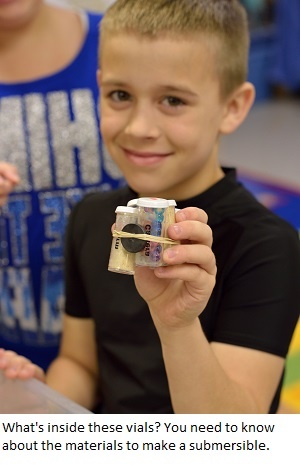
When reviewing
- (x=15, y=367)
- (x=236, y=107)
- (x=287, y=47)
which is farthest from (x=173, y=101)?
(x=287, y=47)

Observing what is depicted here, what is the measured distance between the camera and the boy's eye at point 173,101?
88 cm

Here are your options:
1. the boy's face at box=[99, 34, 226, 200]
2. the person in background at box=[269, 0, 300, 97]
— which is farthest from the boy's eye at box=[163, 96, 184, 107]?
the person in background at box=[269, 0, 300, 97]

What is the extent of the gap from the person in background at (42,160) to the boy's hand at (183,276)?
23.8 inches

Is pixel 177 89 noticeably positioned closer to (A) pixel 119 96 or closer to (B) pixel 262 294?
(A) pixel 119 96

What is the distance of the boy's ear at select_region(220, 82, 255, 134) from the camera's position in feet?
3.12

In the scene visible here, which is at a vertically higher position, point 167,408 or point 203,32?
point 203,32

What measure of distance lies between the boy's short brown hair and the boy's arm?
1.06ft

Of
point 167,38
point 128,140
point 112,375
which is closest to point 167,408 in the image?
point 112,375

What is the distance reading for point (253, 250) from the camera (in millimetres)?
878

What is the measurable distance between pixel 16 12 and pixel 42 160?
0.87 feet

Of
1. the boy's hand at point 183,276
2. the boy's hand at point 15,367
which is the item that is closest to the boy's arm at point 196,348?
the boy's hand at point 183,276

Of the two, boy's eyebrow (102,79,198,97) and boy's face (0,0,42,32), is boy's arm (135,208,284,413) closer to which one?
boy's eyebrow (102,79,198,97)

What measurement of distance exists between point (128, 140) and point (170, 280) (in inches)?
10.3

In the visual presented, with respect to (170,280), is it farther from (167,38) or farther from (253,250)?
(167,38)
